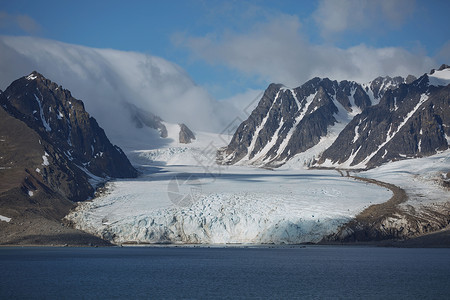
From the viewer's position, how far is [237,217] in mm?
93312

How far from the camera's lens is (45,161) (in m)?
109

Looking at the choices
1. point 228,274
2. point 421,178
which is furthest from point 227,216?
point 421,178

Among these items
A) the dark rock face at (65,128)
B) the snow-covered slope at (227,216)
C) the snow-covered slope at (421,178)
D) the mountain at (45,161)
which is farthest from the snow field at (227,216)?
the dark rock face at (65,128)

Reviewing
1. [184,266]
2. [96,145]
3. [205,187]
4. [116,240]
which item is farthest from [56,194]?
[96,145]

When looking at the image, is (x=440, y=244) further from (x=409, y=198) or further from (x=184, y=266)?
(x=184, y=266)

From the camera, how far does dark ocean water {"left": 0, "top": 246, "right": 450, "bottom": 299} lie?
153 feet

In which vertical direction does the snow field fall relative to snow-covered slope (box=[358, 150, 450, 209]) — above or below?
below

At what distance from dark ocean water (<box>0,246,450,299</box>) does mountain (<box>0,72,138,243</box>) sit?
7.79 metres

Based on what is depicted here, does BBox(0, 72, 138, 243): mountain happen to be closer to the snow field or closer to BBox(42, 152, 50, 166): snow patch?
BBox(42, 152, 50, 166): snow patch

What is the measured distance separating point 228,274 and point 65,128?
340 ft

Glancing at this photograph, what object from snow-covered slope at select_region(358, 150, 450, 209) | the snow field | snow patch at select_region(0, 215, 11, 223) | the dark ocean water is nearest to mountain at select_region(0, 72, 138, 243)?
snow patch at select_region(0, 215, 11, 223)

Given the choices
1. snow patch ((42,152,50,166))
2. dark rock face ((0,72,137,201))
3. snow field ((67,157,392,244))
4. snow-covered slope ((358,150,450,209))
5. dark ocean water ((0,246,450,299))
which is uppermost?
dark rock face ((0,72,137,201))

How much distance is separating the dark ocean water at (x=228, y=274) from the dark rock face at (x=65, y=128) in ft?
145

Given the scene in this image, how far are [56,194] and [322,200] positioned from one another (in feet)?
155
